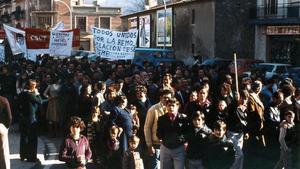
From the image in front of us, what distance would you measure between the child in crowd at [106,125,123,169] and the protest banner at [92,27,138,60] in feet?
23.7

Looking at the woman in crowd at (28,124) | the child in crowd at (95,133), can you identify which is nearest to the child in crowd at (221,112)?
the child in crowd at (95,133)

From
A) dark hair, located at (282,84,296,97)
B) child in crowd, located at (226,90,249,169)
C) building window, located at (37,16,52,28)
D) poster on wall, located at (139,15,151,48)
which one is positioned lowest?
child in crowd, located at (226,90,249,169)

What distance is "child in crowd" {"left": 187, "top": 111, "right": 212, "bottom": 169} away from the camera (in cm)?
788

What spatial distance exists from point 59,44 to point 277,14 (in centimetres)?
2157

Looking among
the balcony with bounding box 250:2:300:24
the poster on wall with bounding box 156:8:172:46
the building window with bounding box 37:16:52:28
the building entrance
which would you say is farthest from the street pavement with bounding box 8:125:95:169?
the building window with bounding box 37:16:52:28

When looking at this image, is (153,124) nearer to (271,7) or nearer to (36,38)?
(36,38)

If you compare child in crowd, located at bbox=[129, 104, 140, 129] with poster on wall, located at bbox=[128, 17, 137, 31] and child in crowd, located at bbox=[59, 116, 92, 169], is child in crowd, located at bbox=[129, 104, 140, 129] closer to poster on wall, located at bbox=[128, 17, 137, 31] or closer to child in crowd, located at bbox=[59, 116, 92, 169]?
child in crowd, located at bbox=[59, 116, 92, 169]

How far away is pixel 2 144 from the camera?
25.2ft

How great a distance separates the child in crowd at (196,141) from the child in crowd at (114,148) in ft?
4.15

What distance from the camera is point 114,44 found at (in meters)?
16.0

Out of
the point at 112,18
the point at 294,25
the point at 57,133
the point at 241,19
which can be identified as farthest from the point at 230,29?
the point at 112,18

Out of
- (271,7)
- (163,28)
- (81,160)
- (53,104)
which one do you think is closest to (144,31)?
(163,28)

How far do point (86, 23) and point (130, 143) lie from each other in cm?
6375

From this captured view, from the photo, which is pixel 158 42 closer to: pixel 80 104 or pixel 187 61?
pixel 187 61
